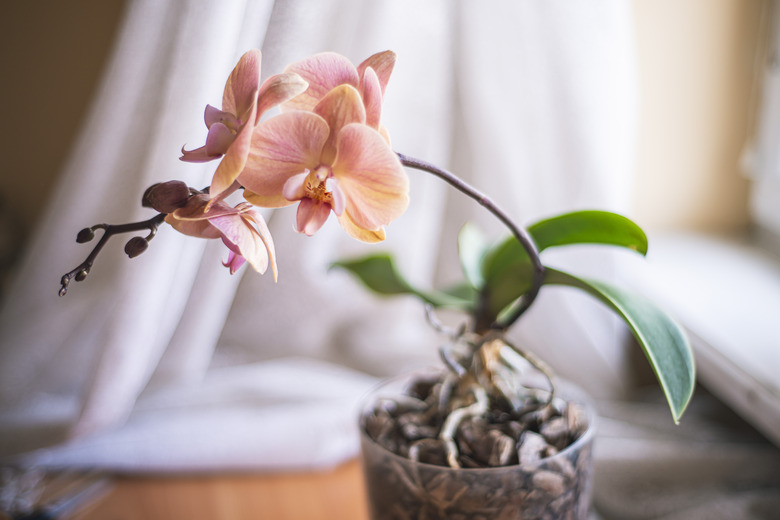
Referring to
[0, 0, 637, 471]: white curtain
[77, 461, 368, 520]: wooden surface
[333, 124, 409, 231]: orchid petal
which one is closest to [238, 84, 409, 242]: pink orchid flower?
[333, 124, 409, 231]: orchid petal

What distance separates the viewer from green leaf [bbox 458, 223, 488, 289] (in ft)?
1.92

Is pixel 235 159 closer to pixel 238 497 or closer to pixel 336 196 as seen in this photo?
pixel 336 196

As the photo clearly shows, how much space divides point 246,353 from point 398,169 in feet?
2.31

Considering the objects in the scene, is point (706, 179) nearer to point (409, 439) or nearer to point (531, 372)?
point (531, 372)

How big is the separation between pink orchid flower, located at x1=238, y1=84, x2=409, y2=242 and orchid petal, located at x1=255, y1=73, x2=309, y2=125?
0.01 metres

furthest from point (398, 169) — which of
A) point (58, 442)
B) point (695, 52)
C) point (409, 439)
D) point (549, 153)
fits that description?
point (695, 52)

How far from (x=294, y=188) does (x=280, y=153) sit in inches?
1.0

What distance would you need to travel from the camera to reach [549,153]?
32.7 inches

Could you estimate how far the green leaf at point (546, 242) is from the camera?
47 cm

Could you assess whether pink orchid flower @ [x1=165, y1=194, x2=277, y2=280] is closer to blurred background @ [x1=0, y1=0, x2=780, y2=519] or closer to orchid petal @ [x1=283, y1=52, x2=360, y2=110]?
orchid petal @ [x1=283, y1=52, x2=360, y2=110]

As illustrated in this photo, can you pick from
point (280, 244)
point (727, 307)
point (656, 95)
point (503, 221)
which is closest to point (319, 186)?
point (503, 221)

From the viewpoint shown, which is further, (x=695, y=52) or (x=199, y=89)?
(x=695, y=52)

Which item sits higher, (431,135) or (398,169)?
(431,135)

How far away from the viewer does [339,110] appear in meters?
0.36
